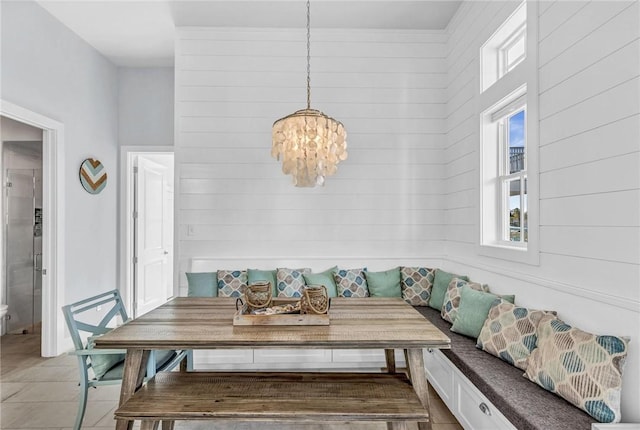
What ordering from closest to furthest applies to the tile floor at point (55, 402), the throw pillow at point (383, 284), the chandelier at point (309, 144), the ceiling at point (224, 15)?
the chandelier at point (309, 144), the tile floor at point (55, 402), the ceiling at point (224, 15), the throw pillow at point (383, 284)

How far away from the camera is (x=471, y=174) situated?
3096 millimetres

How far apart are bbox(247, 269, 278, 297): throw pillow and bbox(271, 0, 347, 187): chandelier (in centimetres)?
149

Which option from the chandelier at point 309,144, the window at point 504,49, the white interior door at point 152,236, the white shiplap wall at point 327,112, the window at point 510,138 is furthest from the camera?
the white interior door at point 152,236

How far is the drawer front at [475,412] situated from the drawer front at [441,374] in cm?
12

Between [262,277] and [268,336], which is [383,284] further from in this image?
[268,336]

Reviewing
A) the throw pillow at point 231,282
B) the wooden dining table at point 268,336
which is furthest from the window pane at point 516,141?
the throw pillow at point 231,282

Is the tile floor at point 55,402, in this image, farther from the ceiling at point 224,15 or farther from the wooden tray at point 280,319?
the ceiling at point 224,15

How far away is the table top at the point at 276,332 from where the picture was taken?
1.61m

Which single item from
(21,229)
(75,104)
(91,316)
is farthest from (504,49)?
(21,229)

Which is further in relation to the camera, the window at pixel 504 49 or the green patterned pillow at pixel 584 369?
the window at pixel 504 49

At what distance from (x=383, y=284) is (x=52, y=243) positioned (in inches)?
125

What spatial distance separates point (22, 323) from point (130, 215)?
169 centimetres

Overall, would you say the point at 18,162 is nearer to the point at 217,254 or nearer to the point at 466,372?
the point at 217,254

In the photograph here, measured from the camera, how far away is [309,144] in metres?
2.07
